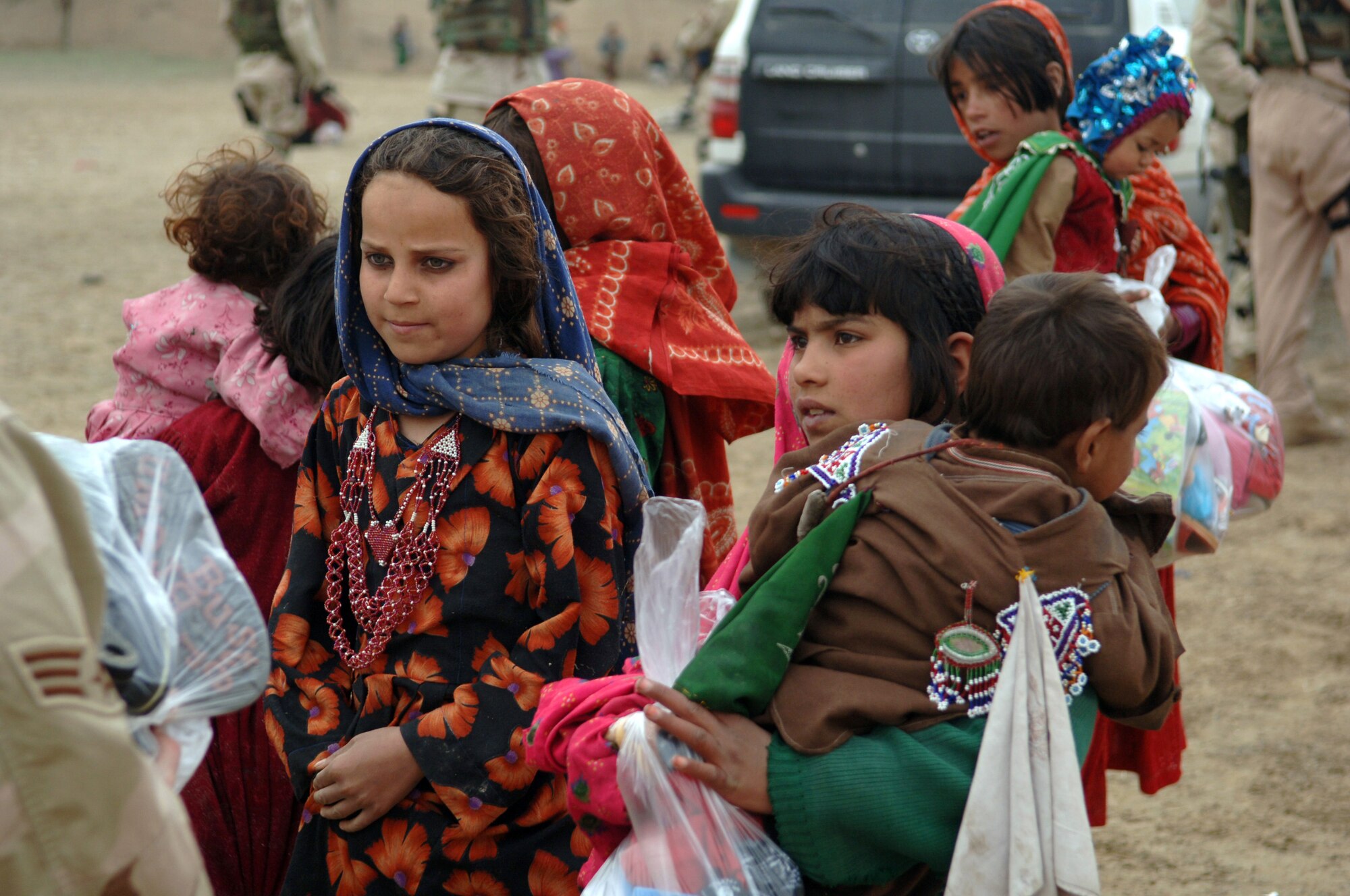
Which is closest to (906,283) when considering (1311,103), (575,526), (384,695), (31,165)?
(575,526)

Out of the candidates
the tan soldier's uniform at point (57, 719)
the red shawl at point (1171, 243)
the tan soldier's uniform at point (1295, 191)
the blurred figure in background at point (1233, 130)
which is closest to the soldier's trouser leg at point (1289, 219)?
the tan soldier's uniform at point (1295, 191)

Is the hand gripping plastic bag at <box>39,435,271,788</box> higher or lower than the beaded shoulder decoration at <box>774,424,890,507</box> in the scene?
higher

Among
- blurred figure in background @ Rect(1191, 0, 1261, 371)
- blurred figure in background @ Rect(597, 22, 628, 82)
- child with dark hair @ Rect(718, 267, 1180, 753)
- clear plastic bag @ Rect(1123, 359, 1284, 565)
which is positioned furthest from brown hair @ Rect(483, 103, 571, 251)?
blurred figure in background @ Rect(597, 22, 628, 82)

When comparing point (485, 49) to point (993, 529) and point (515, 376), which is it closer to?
point (515, 376)

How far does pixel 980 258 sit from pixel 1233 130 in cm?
505

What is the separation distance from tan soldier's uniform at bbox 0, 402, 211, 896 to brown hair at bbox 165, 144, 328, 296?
1405 millimetres

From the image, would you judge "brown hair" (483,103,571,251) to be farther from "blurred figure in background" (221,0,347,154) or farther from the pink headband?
"blurred figure in background" (221,0,347,154)

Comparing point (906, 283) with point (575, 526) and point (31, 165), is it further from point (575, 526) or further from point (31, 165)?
point (31, 165)

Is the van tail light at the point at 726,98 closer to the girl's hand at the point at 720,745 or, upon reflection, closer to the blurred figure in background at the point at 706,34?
the blurred figure in background at the point at 706,34

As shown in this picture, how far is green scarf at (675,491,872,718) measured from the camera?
1.45 metres

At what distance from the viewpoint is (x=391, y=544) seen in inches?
74.1

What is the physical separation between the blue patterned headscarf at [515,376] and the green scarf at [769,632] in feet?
1.60

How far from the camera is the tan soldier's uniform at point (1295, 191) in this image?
533 centimetres

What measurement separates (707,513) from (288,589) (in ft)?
2.91
